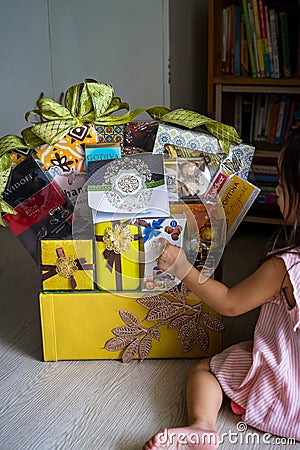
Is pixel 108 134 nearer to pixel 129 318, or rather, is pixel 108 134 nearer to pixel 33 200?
pixel 33 200

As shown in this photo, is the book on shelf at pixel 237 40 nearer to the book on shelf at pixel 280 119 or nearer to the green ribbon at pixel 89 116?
the book on shelf at pixel 280 119

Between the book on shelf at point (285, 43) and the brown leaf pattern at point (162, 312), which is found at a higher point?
the book on shelf at point (285, 43)

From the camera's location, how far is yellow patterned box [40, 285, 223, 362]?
125cm

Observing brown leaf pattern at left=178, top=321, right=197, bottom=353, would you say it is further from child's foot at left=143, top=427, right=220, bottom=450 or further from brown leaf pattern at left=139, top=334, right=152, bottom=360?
child's foot at left=143, top=427, right=220, bottom=450

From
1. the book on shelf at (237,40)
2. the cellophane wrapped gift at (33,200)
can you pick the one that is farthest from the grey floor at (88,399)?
the book on shelf at (237,40)

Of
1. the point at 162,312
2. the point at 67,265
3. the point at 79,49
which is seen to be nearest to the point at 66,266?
the point at 67,265

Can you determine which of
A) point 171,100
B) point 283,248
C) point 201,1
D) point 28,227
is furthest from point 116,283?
point 201,1

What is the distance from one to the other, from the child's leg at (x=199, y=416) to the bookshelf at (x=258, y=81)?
3.25 ft

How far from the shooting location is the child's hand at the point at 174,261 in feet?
3.82

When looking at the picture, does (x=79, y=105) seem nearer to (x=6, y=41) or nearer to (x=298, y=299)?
(x=298, y=299)

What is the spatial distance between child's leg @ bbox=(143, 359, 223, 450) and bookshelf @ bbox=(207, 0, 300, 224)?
3.25 feet

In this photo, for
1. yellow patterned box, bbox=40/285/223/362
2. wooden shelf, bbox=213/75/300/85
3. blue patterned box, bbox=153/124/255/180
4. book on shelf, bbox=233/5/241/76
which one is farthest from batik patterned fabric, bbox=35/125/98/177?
book on shelf, bbox=233/5/241/76

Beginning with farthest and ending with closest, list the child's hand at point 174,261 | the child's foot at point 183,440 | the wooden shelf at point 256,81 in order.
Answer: the wooden shelf at point 256,81 < the child's hand at point 174,261 < the child's foot at point 183,440

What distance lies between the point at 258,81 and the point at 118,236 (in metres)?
0.98
